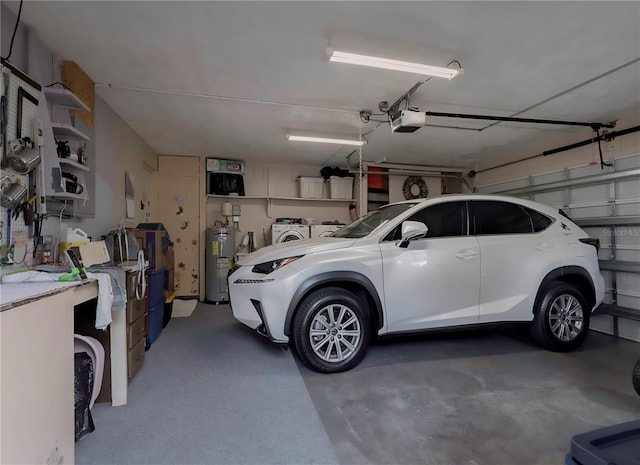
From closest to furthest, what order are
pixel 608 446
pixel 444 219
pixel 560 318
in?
pixel 608 446
pixel 444 219
pixel 560 318

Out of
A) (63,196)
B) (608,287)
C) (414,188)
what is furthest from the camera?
(414,188)

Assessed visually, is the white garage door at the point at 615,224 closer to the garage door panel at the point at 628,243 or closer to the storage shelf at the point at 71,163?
the garage door panel at the point at 628,243

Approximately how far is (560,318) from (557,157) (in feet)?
9.31

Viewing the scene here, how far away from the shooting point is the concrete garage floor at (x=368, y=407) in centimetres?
170

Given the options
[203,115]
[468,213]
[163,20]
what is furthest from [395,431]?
[203,115]

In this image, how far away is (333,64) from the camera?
2760 mm

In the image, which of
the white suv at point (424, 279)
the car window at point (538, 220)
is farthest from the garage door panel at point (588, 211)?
the car window at point (538, 220)

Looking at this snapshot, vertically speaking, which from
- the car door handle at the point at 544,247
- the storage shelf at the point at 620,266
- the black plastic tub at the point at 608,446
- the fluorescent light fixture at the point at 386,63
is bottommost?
the black plastic tub at the point at 608,446

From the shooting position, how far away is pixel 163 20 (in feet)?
7.14

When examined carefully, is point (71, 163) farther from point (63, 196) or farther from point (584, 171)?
point (584, 171)

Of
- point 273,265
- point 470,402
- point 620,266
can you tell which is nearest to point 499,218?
point 470,402

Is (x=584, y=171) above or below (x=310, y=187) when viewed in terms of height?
below

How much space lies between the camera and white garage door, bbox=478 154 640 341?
3.75 metres

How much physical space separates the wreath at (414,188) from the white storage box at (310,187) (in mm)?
1871
